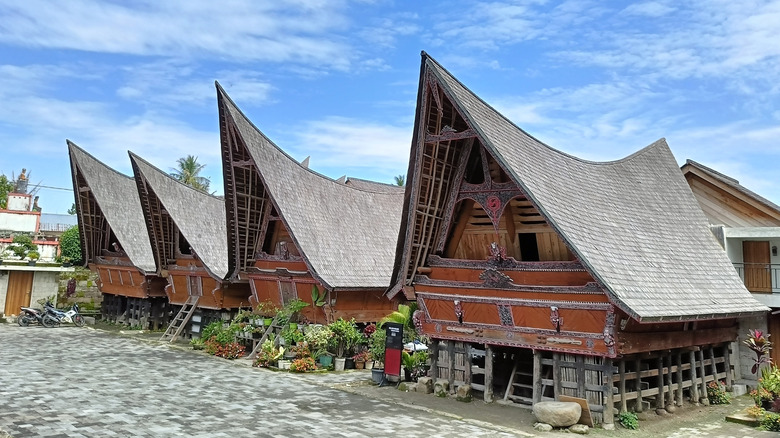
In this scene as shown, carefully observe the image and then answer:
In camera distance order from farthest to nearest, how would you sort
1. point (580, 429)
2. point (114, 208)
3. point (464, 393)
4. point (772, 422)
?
point (114, 208) → point (464, 393) → point (772, 422) → point (580, 429)

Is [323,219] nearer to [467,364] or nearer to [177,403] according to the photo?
[467,364]

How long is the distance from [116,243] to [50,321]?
197 inches

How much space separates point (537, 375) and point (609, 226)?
402 cm

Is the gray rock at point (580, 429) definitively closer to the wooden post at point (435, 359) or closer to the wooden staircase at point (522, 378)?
the wooden staircase at point (522, 378)

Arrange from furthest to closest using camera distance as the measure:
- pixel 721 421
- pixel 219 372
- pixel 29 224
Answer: pixel 29 224, pixel 219 372, pixel 721 421

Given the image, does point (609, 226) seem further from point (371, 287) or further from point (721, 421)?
point (371, 287)

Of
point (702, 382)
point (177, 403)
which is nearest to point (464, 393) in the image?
point (702, 382)

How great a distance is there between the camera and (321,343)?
19.6 m

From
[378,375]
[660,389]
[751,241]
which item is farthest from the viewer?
[751,241]

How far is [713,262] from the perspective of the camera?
54.1 ft

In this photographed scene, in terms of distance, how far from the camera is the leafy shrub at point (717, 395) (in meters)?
15.6

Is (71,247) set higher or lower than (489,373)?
higher

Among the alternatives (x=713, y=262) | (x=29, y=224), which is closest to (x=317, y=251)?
(x=713, y=262)

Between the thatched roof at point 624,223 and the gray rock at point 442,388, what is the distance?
4012 millimetres
